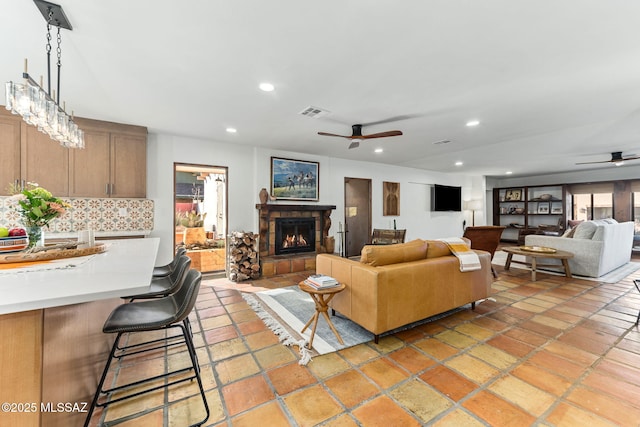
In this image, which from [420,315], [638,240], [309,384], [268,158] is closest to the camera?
[309,384]

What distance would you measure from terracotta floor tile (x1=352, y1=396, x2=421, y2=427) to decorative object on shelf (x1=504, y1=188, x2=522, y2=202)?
10.1 metres

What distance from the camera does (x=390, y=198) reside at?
6.83 meters

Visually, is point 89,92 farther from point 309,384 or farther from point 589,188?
point 589,188

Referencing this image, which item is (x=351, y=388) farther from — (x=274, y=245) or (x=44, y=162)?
(x=44, y=162)

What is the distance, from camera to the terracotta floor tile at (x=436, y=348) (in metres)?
2.12

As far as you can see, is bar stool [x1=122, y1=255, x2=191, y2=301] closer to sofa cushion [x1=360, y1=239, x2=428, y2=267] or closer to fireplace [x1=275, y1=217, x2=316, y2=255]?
sofa cushion [x1=360, y1=239, x2=428, y2=267]

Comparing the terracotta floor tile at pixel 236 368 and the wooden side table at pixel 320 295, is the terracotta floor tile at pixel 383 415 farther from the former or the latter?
the terracotta floor tile at pixel 236 368

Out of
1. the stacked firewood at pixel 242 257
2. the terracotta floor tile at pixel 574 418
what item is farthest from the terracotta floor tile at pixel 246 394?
the stacked firewood at pixel 242 257

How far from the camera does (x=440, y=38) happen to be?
183 cm

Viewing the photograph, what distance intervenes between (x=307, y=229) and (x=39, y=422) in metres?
4.50

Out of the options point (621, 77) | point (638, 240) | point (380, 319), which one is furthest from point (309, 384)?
point (638, 240)

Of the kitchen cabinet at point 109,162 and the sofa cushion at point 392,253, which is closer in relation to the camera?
the sofa cushion at point 392,253

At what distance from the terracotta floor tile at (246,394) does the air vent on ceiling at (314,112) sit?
279 centimetres

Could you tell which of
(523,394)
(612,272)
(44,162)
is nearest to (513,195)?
(612,272)
